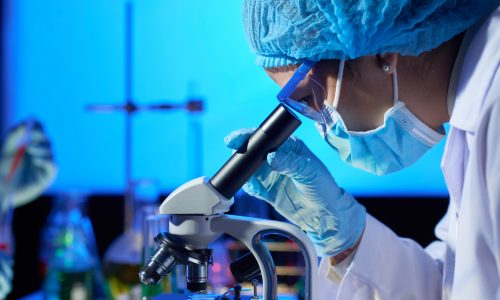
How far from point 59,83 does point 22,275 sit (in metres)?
0.88

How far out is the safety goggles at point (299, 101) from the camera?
3.26ft

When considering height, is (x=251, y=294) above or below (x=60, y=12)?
below

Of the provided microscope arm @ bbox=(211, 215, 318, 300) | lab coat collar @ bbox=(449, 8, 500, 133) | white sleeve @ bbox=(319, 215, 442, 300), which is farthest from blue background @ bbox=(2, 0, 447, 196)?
microscope arm @ bbox=(211, 215, 318, 300)

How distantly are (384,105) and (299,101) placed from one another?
0.17 meters

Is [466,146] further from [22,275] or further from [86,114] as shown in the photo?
[22,275]

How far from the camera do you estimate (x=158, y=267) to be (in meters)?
0.91

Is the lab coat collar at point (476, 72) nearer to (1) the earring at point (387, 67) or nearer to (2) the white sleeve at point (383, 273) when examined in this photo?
(1) the earring at point (387, 67)

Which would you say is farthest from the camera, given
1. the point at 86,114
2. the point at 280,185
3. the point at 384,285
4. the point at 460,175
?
the point at 86,114

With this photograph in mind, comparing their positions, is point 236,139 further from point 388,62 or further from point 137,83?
point 137,83

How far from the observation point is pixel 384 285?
51.5 inches

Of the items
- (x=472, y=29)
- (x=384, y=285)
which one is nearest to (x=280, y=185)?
(x=384, y=285)

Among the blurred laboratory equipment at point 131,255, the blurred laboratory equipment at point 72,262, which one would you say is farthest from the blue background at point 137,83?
the blurred laboratory equipment at point 72,262

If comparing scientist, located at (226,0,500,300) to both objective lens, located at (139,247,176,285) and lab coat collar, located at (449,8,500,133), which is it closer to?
lab coat collar, located at (449,8,500,133)

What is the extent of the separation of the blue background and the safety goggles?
0.91 metres
